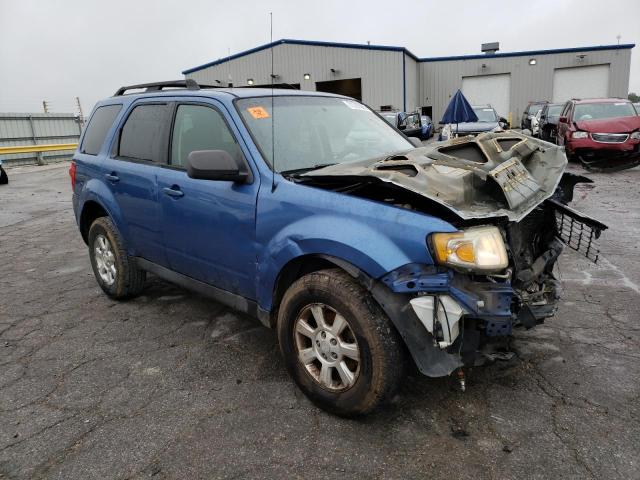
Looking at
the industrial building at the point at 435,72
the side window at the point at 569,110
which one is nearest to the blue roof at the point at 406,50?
the industrial building at the point at 435,72

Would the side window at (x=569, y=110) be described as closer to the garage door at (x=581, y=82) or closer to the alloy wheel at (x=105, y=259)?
the alloy wheel at (x=105, y=259)

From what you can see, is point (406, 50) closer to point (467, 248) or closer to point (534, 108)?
point (534, 108)

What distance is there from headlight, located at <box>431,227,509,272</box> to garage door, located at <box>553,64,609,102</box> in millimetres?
32992

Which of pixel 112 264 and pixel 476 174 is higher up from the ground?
pixel 476 174

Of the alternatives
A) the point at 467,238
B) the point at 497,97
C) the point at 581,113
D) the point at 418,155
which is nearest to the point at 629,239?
the point at 418,155

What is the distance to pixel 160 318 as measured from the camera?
4.20 meters

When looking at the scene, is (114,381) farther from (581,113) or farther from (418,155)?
(581,113)

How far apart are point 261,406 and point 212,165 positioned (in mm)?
1435

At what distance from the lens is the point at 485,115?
57.3 feet

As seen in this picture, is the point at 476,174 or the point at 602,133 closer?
the point at 476,174

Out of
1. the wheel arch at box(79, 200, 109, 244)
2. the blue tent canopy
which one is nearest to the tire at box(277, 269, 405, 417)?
the wheel arch at box(79, 200, 109, 244)

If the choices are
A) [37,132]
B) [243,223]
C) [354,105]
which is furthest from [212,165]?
[37,132]

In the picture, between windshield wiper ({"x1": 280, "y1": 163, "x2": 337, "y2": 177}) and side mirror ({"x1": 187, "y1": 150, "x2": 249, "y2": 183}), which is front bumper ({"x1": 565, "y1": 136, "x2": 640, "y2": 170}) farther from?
side mirror ({"x1": 187, "y1": 150, "x2": 249, "y2": 183})

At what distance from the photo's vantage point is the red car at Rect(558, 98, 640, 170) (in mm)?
11984
